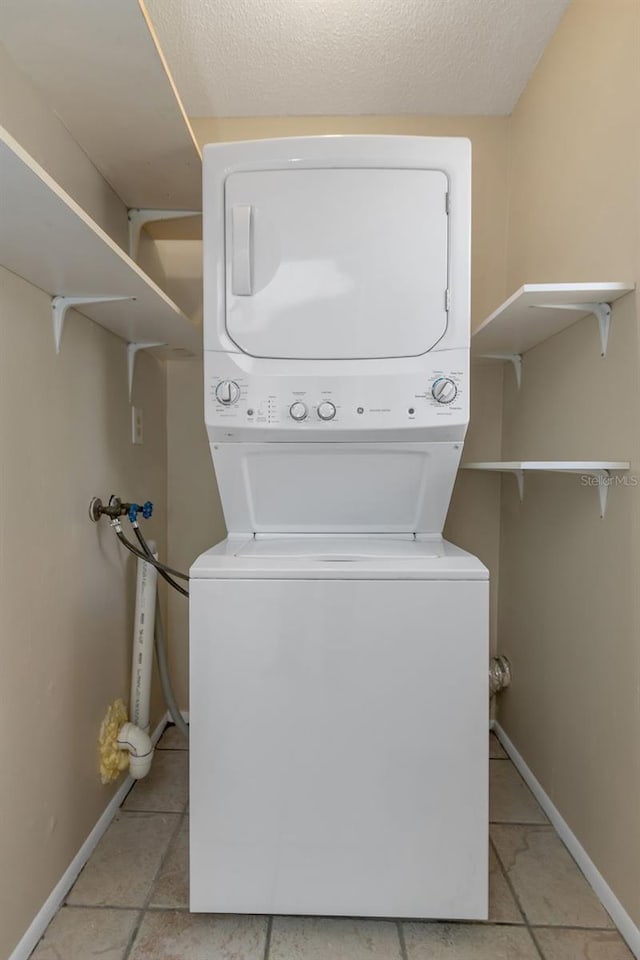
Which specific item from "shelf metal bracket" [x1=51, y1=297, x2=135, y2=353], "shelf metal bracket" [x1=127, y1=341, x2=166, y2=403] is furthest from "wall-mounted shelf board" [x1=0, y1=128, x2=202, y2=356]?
"shelf metal bracket" [x1=127, y1=341, x2=166, y2=403]

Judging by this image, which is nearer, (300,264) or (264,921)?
(264,921)

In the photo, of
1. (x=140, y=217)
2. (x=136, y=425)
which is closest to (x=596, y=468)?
(x=136, y=425)

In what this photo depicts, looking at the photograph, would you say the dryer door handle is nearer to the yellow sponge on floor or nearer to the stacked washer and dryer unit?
the stacked washer and dryer unit

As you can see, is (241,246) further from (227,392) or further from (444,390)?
(444,390)

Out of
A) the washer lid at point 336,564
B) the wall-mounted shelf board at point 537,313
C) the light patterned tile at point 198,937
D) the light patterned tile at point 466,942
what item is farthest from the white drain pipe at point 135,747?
the wall-mounted shelf board at point 537,313

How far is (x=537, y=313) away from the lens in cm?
148

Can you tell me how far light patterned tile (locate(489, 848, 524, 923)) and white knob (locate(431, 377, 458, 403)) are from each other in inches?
50.2

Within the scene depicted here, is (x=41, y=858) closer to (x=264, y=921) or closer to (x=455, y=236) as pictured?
(x=264, y=921)

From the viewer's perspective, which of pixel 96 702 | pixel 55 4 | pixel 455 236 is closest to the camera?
pixel 55 4

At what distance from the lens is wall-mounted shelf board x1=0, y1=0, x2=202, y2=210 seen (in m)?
1.10

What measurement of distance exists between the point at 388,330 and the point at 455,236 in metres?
0.30

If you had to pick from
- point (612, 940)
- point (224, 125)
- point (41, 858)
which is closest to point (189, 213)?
point (224, 125)

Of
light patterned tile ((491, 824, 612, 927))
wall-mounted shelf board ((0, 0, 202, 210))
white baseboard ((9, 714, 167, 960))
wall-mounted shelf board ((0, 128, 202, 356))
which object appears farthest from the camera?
light patterned tile ((491, 824, 612, 927))

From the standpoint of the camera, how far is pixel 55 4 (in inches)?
41.9
